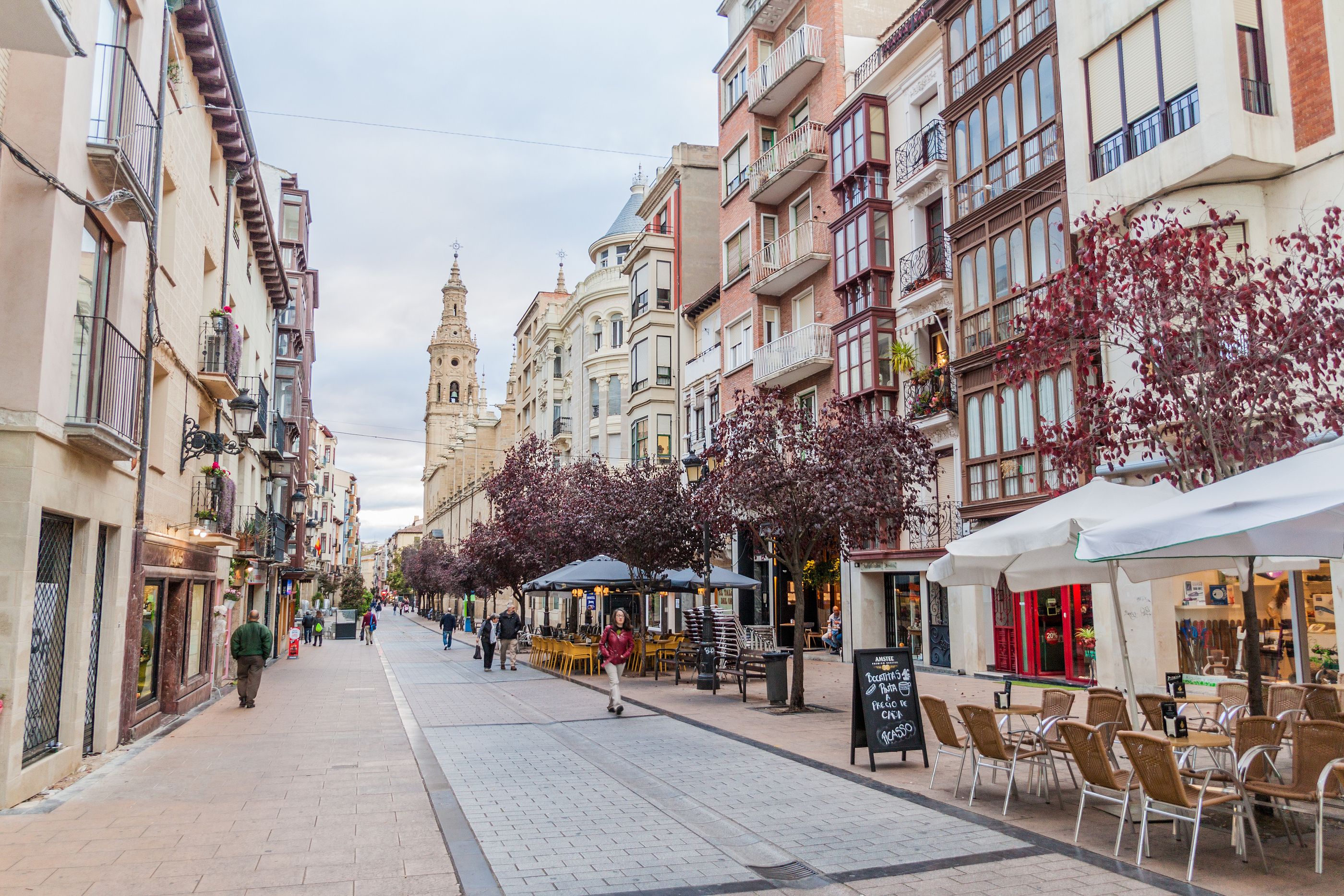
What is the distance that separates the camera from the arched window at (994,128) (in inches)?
851

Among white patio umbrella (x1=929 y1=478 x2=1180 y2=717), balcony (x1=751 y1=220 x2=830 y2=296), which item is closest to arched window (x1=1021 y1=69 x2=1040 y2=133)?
balcony (x1=751 y1=220 x2=830 y2=296)

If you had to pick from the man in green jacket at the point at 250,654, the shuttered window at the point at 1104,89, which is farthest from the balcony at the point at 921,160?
the man in green jacket at the point at 250,654

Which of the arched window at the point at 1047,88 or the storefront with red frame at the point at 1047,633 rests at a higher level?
the arched window at the point at 1047,88

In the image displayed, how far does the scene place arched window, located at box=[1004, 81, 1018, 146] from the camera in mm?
21078

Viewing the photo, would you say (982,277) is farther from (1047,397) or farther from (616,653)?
(616,653)

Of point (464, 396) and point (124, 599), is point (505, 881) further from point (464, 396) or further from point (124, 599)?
point (464, 396)

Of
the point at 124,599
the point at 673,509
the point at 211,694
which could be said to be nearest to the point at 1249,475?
the point at 124,599

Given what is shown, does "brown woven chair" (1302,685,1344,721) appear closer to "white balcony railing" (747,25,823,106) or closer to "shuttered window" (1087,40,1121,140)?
"shuttered window" (1087,40,1121,140)

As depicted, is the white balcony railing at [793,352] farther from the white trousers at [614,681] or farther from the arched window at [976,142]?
the white trousers at [614,681]

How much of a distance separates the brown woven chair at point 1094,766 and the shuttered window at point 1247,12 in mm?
13779

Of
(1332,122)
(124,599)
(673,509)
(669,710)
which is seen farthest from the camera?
(673,509)

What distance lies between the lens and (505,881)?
666 cm

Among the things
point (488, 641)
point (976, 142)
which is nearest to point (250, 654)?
point (488, 641)

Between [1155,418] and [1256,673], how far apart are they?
2506mm
